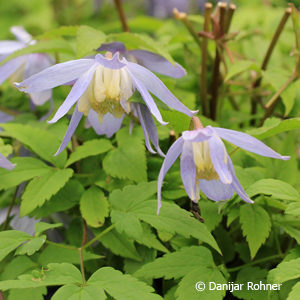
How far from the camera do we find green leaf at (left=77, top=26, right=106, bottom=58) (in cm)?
92

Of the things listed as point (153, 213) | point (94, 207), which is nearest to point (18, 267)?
point (94, 207)

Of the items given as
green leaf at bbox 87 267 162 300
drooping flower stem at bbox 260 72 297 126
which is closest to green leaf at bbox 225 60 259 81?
drooping flower stem at bbox 260 72 297 126

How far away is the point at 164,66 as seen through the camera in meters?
1.01

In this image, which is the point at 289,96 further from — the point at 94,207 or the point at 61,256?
the point at 61,256

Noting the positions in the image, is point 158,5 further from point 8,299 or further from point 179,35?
point 8,299

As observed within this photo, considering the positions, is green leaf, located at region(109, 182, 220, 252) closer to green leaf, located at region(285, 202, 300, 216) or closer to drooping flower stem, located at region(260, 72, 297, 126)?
green leaf, located at region(285, 202, 300, 216)

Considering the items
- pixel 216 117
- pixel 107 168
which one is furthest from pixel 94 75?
pixel 216 117

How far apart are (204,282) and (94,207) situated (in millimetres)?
271

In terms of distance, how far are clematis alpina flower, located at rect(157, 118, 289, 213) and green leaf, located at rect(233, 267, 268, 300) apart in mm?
199

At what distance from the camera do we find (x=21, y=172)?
89 centimetres

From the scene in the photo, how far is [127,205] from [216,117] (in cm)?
49

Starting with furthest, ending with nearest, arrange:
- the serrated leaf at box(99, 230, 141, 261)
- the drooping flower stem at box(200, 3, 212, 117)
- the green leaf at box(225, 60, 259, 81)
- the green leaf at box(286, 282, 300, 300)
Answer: the drooping flower stem at box(200, 3, 212, 117) → the green leaf at box(225, 60, 259, 81) → the serrated leaf at box(99, 230, 141, 261) → the green leaf at box(286, 282, 300, 300)

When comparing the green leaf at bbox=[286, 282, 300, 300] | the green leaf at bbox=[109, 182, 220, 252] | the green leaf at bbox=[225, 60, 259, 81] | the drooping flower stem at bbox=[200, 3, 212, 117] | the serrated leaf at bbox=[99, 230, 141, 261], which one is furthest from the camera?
the drooping flower stem at bbox=[200, 3, 212, 117]

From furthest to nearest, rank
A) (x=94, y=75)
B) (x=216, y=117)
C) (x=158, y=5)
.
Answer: (x=158, y=5)
(x=216, y=117)
(x=94, y=75)
